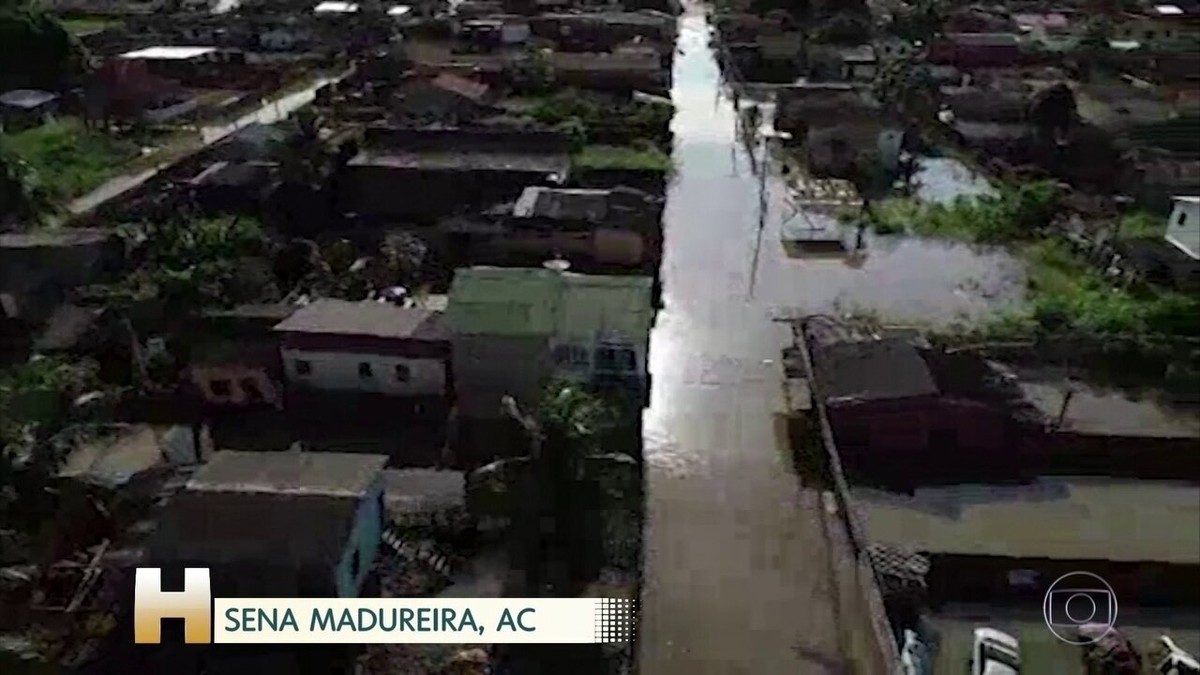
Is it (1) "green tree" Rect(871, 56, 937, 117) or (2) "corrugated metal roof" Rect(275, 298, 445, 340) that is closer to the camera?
(2) "corrugated metal roof" Rect(275, 298, 445, 340)

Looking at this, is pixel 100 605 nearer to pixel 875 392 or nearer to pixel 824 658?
pixel 824 658

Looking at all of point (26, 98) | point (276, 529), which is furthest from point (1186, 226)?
point (26, 98)

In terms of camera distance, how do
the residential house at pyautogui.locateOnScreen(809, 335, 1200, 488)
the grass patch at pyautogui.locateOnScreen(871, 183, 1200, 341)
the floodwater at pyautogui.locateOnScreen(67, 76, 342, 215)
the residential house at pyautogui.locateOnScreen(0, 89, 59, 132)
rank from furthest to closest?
the residential house at pyautogui.locateOnScreen(0, 89, 59, 132) → the floodwater at pyautogui.locateOnScreen(67, 76, 342, 215) → the grass patch at pyautogui.locateOnScreen(871, 183, 1200, 341) → the residential house at pyautogui.locateOnScreen(809, 335, 1200, 488)

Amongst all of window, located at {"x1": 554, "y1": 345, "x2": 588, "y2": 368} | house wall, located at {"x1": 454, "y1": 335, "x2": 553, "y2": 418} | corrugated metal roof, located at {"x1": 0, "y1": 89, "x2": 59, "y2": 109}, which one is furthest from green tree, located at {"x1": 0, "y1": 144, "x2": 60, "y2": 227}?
window, located at {"x1": 554, "y1": 345, "x2": 588, "y2": 368}

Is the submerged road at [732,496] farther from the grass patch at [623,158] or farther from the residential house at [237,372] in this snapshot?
the residential house at [237,372]

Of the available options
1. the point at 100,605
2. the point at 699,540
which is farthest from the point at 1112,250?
the point at 100,605

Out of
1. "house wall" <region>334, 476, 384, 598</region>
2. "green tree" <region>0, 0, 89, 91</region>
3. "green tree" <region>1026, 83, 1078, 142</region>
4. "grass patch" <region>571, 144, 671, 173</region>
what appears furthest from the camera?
"green tree" <region>0, 0, 89, 91</region>

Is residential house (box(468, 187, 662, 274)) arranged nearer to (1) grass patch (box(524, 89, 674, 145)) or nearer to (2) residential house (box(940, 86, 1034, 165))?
(1) grass patch (box(524, 89, 674, 145))
